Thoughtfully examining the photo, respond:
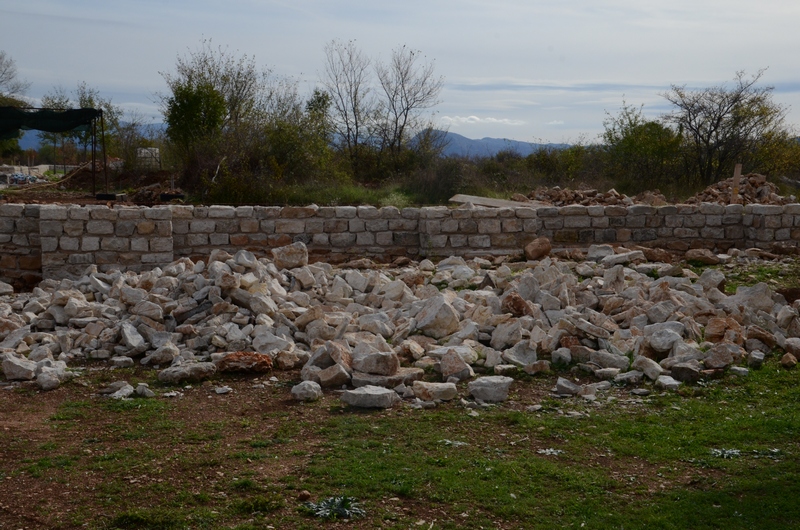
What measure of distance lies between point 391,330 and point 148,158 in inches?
791

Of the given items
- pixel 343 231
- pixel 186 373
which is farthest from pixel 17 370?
pixel 343 231

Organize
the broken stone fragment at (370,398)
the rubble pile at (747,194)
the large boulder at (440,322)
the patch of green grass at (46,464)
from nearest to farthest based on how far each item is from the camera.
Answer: the patch of green grass at (46,464), the broken stone fragment at (370,398), the large boulder at (440,322), the rubble pile at (747,194)

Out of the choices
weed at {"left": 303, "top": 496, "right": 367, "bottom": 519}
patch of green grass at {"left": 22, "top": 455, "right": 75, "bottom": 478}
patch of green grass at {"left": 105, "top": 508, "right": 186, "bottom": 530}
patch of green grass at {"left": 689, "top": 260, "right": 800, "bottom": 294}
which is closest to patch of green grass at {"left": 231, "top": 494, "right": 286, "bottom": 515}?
weed at {"left": 303, "top": 496, "right": 367, "bottom": 519}

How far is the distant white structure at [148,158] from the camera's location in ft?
83.0

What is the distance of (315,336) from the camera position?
7.40m

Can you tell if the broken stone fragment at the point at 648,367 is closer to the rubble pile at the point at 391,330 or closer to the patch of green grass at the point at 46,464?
the rubble pile at the point at 391,330

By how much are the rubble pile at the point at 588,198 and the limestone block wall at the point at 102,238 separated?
32.0ft

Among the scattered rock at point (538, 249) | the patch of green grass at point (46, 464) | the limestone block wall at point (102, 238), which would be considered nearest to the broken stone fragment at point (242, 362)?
the patch of green grass at point (46, 464)

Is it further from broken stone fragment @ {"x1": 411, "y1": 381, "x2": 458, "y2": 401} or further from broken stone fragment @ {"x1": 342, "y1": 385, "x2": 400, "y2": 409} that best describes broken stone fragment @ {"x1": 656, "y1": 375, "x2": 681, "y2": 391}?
broken stone fragment @ {"x1": 342, "y1": 385, "x2": 400, "y2": 409}

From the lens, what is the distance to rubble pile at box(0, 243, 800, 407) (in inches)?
253

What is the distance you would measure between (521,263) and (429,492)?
23.5 ft

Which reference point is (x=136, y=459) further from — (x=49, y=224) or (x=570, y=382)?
(x=49, y=224)

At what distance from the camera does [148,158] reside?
2544 cm

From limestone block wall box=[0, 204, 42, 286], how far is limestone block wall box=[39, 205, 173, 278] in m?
0.35
